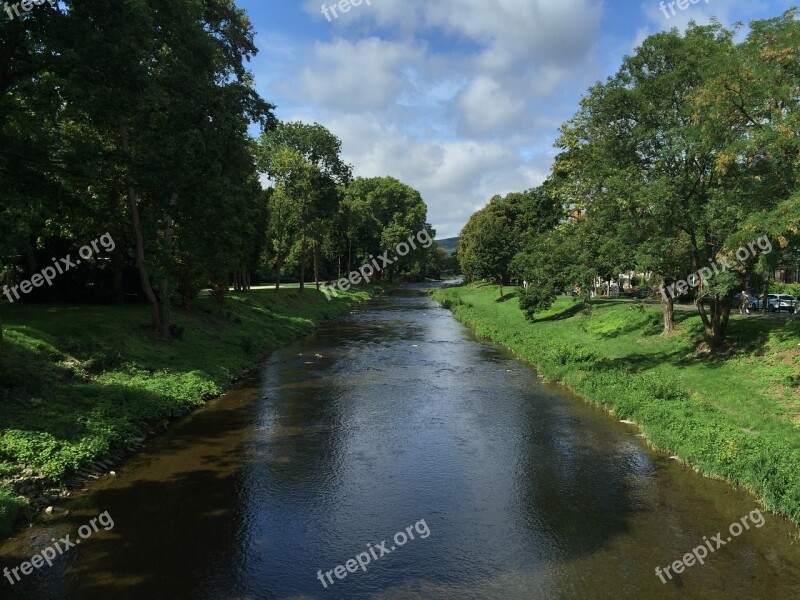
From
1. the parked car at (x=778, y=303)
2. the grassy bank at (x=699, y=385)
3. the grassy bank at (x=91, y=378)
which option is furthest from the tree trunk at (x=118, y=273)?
the parked car at (x=778, y=303)

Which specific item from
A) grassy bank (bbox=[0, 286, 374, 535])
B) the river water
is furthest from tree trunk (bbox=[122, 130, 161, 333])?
the river water

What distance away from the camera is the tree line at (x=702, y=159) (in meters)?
16.0

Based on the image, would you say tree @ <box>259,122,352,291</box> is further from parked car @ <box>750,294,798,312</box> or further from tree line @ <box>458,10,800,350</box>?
parked car @ <box>750,294,798,312</box>

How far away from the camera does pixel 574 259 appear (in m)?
34.7

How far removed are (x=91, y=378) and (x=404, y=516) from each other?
12.1 metres

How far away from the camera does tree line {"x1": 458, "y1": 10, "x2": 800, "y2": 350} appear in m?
16.0

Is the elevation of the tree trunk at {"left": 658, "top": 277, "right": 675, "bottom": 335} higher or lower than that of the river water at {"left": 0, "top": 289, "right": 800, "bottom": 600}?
higher

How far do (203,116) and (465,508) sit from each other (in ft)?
52.9

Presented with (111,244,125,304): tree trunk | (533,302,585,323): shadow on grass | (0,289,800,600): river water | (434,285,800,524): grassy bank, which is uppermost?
(111,244,125,304): tree trunk

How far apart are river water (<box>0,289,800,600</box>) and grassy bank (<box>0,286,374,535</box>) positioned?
111cm

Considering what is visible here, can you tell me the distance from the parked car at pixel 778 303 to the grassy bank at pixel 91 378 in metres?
28.9

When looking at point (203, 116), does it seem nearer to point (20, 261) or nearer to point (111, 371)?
point (111, 371)

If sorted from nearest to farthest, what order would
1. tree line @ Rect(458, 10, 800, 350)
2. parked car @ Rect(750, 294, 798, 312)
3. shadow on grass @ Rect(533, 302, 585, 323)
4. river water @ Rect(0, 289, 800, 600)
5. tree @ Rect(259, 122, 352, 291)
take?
1. river water @ Rect(0, 289, 800, 600)
2. tree line @ Rect(458, 10, 800, 350)
3. parked car @ Rect(750, 294, 798, 312)
4. shadow on grass @ Rect(533, 302, 585, 323)
5. tree @ Rect(259, 122, 352, 291)

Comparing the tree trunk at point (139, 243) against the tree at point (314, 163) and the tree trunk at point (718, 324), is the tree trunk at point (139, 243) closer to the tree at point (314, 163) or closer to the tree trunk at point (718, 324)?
the tree trunk at point (718, 324)
